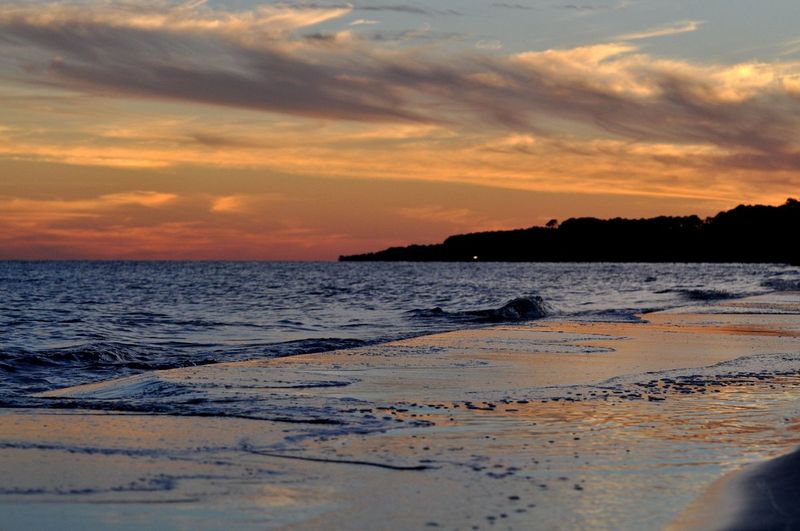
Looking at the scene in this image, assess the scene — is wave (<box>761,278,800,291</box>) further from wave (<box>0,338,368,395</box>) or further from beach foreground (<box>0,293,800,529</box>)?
beach foreground (<box>0,293,800,529</box>)

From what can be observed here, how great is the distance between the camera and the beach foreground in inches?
209

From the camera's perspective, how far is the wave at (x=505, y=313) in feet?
96.7

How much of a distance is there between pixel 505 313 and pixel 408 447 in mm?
23299

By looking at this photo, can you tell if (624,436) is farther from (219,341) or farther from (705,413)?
(219,341)

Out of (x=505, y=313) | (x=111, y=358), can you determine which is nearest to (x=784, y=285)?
(x=505, y=313)

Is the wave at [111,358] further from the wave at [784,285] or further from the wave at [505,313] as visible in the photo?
the wave at [784,285]

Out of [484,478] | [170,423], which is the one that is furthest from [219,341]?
[484,478]

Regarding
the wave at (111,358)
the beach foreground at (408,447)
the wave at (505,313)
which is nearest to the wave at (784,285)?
the wave at (505,313)

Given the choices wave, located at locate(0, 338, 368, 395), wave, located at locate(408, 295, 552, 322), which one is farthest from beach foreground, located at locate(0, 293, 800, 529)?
wave, located at locate(408, 295, 552, 322)

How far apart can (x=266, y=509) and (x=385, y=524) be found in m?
0.77

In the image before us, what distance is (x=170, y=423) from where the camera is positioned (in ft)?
27.8

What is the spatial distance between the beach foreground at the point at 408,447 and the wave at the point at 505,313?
15.9 metres

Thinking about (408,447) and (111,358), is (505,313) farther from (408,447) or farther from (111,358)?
(408,447)

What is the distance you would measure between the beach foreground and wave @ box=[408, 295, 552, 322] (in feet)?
52.1
